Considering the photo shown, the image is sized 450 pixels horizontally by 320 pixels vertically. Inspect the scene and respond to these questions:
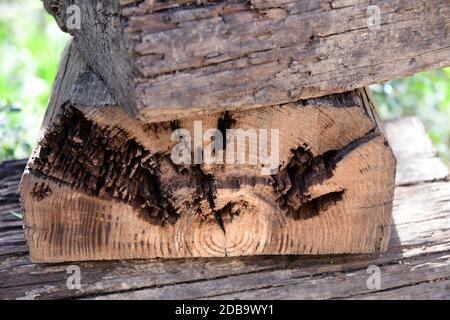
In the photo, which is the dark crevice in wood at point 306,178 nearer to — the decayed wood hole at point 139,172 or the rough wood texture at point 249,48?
the decayed wood hole at point 139,172

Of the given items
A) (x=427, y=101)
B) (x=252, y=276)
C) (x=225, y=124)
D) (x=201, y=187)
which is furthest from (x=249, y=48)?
(x=427, y=101)

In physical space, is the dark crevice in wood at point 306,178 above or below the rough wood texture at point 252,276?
above

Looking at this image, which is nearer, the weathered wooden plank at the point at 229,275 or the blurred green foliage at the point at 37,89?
the weathered wooden plank at the point at 229,275

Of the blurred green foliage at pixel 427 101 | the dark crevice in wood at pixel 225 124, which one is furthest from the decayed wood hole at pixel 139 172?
the blurred green foliage at pixel 427 101

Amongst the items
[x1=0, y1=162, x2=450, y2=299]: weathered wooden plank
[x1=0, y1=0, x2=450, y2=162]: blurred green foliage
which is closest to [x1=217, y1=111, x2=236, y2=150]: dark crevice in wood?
[x1=0, y1=162, x2=450, y2=299]: weathered wooden plank

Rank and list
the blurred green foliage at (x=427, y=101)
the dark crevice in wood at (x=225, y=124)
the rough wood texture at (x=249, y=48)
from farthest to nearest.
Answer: the blurred green foliage at (x=427, y=101) → the dark crevice in wood at (x=225, y=124) → the rough wood texture at (x=249, y=48)

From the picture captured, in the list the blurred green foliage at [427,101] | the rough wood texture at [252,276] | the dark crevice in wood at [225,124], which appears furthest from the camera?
the blurred green foliage at [427,101]
